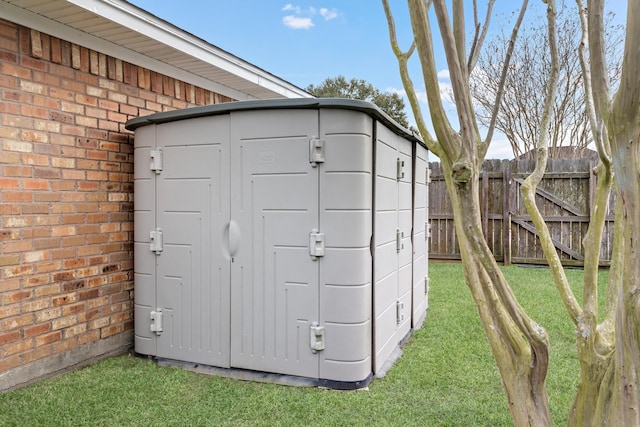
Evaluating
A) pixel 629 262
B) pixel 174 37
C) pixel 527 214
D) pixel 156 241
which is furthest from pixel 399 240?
pixel 527 214

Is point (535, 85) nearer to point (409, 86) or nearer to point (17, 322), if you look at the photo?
point (409, 86)

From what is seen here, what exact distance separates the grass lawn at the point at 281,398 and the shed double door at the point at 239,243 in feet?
0.83

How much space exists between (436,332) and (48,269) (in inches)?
133

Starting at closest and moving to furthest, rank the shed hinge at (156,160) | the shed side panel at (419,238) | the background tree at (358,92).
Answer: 1. the shed hinge at (156,160)
2. the shed side panel at (419,238)
3. the background tree at (358,92)

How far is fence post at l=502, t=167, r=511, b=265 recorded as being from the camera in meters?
8.68

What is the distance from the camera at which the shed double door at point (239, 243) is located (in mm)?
3270

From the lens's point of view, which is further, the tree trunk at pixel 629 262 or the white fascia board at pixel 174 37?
the white fascia board at pixel 174 37

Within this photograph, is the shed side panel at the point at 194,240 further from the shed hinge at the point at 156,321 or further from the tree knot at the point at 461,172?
the tree knot at the point at 461,172

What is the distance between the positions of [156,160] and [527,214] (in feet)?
23.7

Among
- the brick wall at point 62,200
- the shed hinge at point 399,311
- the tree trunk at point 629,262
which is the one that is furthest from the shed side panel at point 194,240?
the tree trunk at point 629,262

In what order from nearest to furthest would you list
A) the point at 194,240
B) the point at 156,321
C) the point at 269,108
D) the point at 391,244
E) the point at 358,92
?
the point at 269,108, the point at 194,240, the point at 156,321, the point at 391,244, the point at 358,92

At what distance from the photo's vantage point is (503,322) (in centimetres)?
177

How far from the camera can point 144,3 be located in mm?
3875

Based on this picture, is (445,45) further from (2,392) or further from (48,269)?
(2,392)
